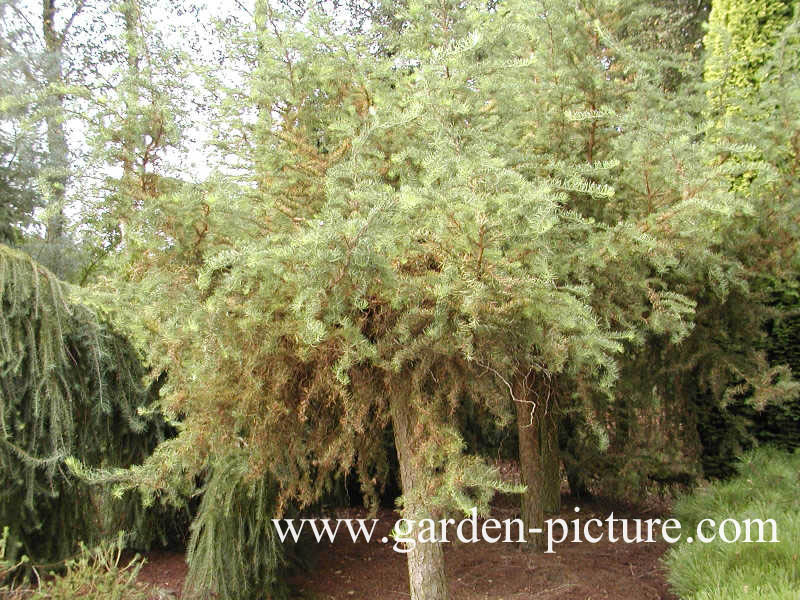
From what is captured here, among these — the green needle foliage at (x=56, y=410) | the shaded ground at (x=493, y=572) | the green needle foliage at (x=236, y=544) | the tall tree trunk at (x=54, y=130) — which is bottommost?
the shaded ground at (x=493, y=572)

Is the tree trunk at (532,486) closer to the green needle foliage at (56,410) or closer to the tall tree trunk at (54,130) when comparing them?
the green needle foliage at (56,410)

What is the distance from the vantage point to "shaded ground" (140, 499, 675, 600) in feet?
12.4

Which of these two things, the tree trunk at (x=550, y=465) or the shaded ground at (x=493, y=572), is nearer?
the shaded ground at (x=493, y=572)

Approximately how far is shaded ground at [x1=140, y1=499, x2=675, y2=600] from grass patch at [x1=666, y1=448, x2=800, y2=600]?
0.50 metres

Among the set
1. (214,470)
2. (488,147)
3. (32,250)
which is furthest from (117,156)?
(32,250)

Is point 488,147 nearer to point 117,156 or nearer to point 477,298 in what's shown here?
point 477,298

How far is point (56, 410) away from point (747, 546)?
13.8 feet

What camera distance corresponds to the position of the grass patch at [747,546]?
8.63 feet

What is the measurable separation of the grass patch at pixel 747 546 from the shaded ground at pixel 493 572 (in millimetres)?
497

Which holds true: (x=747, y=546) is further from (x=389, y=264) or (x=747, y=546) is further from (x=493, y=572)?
(x=389, y=264)

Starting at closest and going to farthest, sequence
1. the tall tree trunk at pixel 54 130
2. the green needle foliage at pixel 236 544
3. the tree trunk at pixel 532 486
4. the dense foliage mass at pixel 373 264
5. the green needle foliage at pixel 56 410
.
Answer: the dense foliage mass at pixel 373 264 < the tall tree trunk at pixel 54 130 < the green needle foliage at pixel 236 544 < the green needle foliage at pixel 56 410 < the tree trunk at pixel 532 486

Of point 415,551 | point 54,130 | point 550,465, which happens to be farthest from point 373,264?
point 54,130

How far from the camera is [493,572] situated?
13.5ft

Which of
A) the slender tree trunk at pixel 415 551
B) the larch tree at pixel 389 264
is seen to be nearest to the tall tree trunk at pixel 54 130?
the larch tree at pixel 389 264
